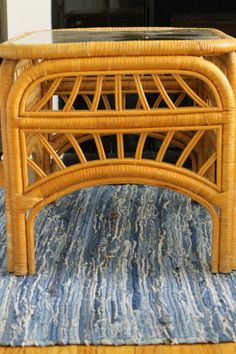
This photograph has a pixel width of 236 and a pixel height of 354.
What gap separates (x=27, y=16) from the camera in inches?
82.7

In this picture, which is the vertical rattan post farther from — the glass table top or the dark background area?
the dark background area

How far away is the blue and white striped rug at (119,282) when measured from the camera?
112 cm

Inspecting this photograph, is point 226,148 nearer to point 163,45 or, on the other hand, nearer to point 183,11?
point 163,45

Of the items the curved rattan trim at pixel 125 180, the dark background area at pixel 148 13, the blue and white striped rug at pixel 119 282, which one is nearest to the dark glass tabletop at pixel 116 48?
the curved rattan trim at pixel 125 180

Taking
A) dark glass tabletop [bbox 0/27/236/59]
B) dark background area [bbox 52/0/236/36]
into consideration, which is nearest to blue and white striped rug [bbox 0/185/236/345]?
dark glass tabletop [bbox 0/27/236/59]

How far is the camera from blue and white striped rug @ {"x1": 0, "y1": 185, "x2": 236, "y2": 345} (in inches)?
44.0

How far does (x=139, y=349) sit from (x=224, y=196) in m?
0.39

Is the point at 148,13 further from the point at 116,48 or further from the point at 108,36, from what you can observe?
the point at 116,48

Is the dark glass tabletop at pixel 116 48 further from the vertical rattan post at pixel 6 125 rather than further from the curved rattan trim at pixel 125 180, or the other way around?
the curved rattan trim at pixel 125 180

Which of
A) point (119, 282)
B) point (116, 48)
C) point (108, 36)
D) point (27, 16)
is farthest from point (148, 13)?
point (119, 282)

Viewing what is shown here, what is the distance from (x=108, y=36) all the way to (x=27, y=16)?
0.78 m

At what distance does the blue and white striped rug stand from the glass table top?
469mm

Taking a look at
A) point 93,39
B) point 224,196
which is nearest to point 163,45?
point 93,39

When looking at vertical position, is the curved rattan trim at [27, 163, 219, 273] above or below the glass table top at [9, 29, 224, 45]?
below
